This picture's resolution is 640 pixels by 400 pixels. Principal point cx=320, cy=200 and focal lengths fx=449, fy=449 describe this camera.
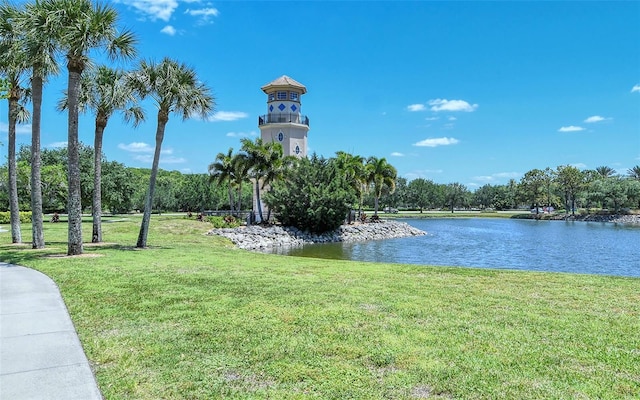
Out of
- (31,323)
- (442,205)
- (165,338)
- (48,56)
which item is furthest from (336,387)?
(442,205)

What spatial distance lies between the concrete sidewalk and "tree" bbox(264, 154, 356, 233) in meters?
27.6

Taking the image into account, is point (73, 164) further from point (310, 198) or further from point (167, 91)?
point (310, 198)

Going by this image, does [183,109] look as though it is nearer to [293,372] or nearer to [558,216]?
[293,372]

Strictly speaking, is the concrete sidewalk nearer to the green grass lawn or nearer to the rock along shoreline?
the green grass lawn

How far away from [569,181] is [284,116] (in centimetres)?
6372

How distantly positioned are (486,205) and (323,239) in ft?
342

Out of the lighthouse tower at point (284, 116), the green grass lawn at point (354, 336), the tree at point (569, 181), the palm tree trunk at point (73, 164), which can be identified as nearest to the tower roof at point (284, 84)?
the lighthouse tower at point (284, 116)

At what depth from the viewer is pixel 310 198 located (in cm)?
3556

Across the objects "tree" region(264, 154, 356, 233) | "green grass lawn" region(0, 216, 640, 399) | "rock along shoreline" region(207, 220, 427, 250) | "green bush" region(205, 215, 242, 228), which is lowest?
"rock along shoreline" region(207, 220, 427, 250)

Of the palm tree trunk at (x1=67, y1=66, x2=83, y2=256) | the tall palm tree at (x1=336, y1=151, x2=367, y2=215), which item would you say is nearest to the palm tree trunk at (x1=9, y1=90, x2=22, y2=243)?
the palm tree trunk at (x1=67, y1=66, x2=83, y2=256)

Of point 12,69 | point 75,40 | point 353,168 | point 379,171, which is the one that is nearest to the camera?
point 75,40

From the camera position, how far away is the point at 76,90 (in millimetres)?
14445

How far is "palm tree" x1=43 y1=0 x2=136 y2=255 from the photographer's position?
13609 mm

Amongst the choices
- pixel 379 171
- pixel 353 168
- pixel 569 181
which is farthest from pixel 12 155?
pixel 569 181
